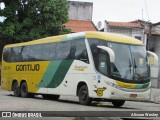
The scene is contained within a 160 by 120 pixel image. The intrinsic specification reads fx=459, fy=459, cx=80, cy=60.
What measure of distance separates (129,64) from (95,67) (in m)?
1.41

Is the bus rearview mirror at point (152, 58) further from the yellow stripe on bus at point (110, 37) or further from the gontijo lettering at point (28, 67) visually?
the gontijo lettering at point (28, 67)

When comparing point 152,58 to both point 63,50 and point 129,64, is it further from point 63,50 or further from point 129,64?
point 63,50

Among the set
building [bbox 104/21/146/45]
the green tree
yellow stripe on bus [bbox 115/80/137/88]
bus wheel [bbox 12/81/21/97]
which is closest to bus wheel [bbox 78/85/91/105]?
yellow stripe on bus [bbox 115/80/137/88]

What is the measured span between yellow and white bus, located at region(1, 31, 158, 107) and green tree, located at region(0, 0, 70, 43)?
16.1m

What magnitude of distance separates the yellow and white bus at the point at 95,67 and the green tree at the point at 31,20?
1609 centimetres

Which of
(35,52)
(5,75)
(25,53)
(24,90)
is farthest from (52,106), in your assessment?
(5,75)

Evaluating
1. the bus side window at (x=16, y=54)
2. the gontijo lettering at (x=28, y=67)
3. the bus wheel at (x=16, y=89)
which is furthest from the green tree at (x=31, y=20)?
the gontijo lettering at (x=28, y=67)

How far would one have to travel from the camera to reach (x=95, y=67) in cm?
1912

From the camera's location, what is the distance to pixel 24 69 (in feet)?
85.4

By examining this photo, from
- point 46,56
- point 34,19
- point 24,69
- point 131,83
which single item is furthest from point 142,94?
point 34,19

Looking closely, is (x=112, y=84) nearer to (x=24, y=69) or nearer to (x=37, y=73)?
(x=37, y=73)

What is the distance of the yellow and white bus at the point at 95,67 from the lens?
738 inches

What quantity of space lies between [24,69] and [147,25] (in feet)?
98.6

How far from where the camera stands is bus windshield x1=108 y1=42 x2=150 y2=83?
1872 cm
